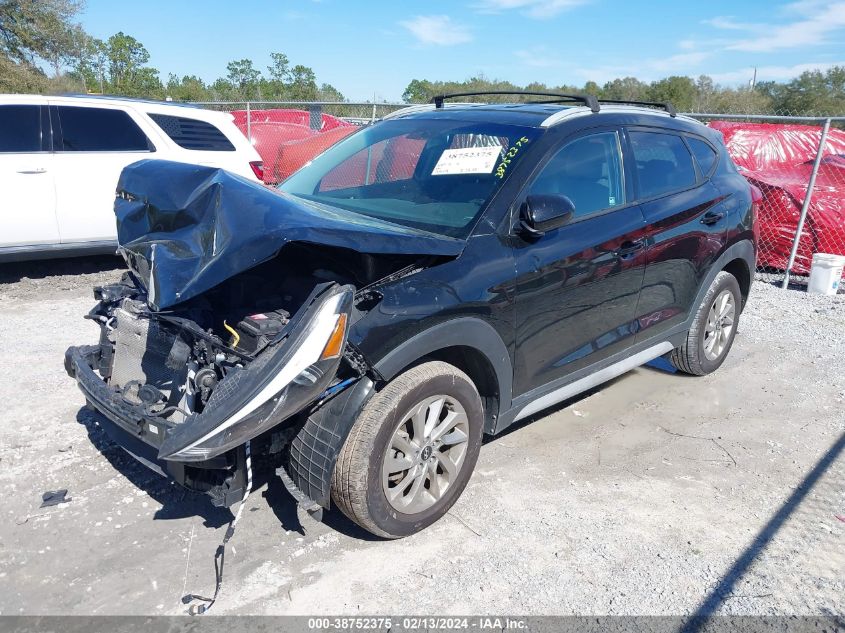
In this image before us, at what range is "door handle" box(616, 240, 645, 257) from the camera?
12.8ft

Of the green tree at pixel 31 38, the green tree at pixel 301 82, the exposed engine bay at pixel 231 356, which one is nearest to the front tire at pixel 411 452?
the exposed engine bay at pixel 231 356

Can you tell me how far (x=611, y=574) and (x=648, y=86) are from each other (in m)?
50.4

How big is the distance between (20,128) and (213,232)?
→ 536 centimetres

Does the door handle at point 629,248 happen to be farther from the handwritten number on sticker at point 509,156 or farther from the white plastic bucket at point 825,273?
the white plastic bucket at point 825,273

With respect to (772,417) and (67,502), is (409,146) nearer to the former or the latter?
(67,502)

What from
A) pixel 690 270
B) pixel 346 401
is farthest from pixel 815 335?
pixel 346 401

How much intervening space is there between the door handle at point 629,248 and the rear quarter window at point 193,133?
5.51 metres

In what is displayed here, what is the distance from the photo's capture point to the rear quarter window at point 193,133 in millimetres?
7609

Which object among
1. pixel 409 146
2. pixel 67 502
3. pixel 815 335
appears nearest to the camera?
pixel 67 502

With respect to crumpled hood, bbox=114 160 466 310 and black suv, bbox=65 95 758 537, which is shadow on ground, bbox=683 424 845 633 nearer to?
black suv, bbox=65 95 758 537

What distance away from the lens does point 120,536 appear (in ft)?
10.4

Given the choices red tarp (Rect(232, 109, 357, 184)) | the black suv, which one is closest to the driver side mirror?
the black suv

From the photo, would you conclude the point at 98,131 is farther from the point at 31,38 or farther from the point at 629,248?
the point at 31,38

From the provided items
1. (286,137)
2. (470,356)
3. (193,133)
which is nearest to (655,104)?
(470,356)
